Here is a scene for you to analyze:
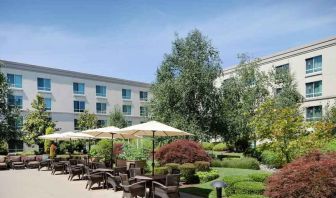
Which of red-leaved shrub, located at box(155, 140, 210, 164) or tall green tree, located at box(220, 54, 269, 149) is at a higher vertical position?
tall green tree, located at box(220, 54, 269, 149)

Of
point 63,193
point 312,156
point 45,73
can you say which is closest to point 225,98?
point 63,193

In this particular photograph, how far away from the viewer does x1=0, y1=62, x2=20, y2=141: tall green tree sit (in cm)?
4012

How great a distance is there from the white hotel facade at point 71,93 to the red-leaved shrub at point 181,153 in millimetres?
21182

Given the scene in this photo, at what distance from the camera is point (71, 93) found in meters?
52.8

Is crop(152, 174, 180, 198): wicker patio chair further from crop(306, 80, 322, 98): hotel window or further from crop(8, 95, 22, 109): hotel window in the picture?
crop(8, 95, 22, 109): hotel window

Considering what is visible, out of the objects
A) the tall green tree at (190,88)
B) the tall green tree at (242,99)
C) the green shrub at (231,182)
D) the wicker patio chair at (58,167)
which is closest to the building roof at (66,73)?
the tall green tree at (242,99)

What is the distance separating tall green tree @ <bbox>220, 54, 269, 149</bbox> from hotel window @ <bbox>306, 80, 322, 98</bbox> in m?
5.68

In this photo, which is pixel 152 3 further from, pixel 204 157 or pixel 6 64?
pixel 6 64

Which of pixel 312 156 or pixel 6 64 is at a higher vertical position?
pixel 6 64

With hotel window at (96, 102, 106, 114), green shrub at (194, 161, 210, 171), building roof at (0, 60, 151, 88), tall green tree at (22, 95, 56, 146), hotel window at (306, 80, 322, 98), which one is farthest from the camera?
hotel window at (96, 102, 106, 114)

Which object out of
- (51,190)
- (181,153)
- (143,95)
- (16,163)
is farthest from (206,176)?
(143,95)

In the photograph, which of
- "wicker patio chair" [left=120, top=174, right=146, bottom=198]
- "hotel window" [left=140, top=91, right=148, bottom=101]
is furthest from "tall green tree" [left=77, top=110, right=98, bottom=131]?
"wicker patio chair" [left=120, top=174, right=146, bottom=198]

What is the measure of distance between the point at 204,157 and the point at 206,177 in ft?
9.94

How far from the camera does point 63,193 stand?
15.1m
